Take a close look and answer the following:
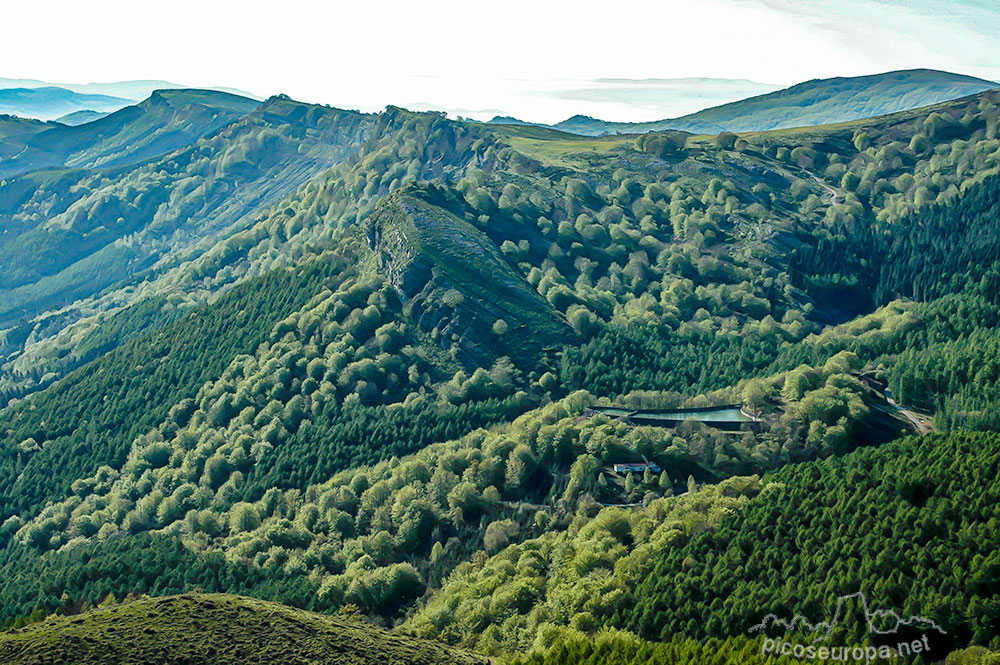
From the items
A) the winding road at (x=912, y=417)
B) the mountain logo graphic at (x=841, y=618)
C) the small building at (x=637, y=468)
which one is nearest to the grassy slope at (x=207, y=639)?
the mountain logo graphic at (x=841, y=618)

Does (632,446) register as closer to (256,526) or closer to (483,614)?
(483,614)

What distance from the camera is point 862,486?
140500 millimetres

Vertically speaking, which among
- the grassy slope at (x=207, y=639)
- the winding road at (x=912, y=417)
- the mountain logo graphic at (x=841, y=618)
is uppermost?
the winding road at (x=912, y=417)

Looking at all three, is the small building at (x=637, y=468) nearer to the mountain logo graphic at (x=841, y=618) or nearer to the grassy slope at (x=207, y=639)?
the grassy slope at (x=207, y=639)

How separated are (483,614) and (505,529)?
31.1 m

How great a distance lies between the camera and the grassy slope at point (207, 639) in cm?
11325

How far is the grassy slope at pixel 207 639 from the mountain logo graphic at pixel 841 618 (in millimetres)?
38399

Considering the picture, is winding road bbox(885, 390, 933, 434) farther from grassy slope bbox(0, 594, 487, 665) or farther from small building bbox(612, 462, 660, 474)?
grassy slope bbox(0, 594, 487, 665)

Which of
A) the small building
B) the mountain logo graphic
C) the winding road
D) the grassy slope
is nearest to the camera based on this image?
the mountain logo graphic

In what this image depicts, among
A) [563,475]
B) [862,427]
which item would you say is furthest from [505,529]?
[862,427]

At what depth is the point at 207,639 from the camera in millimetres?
118312

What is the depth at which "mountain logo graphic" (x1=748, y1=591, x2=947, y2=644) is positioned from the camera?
106 m

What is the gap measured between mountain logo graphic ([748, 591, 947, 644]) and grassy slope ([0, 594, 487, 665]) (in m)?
38.4

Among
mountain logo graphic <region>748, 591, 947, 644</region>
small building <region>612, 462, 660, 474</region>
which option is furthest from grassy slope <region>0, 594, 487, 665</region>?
small building <region>612, 462, 660, 474</region>
